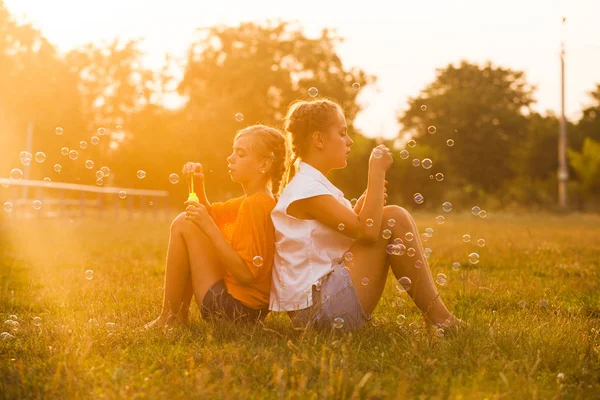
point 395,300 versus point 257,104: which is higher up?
point 257,104

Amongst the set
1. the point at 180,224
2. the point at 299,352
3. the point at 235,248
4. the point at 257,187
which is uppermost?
the point at 257,187

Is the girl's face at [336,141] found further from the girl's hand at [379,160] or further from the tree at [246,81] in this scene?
the tree at [246,81]

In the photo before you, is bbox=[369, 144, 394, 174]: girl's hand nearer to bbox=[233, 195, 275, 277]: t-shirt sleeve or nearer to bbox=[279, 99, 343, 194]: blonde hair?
bbox=[279, 99, 343, 194]: blonde hair

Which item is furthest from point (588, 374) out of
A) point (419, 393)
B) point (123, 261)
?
point (123, 261)

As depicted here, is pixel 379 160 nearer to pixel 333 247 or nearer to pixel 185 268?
pixel 333 247

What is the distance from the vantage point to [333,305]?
10.3ft

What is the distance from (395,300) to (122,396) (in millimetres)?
2429

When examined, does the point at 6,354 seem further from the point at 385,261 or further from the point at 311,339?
the point at 385,261

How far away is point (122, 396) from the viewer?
7.55ft

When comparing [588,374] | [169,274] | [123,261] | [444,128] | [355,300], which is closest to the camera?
[588,374]

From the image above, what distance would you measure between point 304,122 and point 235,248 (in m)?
0.68

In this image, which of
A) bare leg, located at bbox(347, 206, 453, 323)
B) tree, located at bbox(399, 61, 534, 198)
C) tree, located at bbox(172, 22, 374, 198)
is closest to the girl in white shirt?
bare leg, located at bbox(347, 206, 453, 323)

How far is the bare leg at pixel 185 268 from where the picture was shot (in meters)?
3.47

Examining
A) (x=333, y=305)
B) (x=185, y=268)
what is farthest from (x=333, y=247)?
(x=185, y=268)
